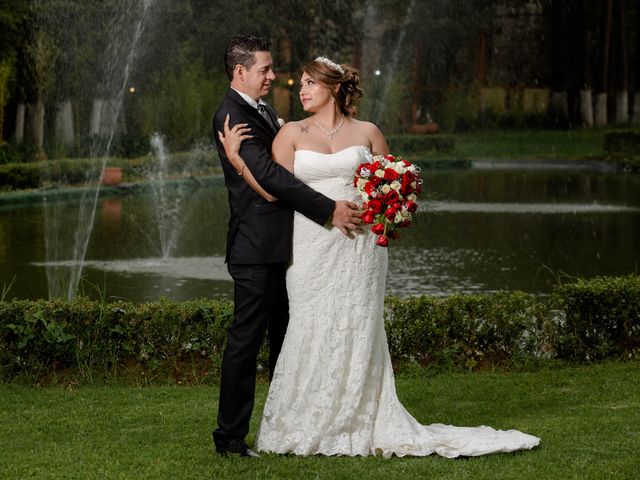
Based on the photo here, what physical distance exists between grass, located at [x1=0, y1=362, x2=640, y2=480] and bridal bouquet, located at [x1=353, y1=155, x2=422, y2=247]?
987 millimetres

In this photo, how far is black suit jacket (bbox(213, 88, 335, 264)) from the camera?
15.8 ft

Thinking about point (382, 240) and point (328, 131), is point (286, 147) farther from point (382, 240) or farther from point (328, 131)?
point (382, 240)

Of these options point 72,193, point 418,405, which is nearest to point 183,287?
point 418,405

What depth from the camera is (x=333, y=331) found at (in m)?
4.98

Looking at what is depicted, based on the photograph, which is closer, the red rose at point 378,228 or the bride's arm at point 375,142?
the red rose at point 378,228

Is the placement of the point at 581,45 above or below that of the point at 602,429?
above

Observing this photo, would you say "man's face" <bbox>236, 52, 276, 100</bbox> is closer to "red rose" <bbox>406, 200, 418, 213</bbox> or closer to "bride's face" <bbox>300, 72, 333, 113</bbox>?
"bride's face" <bbox>300, 72, 333, 113</bbox>

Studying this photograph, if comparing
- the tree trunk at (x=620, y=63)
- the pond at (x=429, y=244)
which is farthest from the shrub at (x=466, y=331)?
the tree trunk at (x=620, y=63)

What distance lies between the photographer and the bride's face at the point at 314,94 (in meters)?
4.96

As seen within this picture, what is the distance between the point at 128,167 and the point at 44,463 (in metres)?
21.2

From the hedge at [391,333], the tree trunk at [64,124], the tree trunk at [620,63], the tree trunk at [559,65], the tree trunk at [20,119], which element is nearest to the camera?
the hedge at [391,333]

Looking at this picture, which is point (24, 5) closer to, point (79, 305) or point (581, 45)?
point (581, 45)

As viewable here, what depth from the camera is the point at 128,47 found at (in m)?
33.8

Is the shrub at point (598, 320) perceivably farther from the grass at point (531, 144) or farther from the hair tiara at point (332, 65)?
the grass at point (531, 144)
